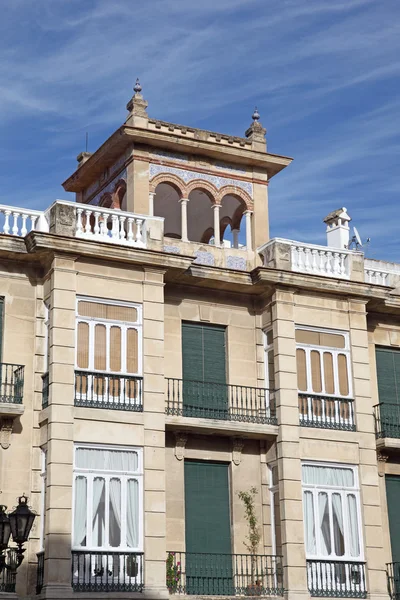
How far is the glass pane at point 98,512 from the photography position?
19.5 meters

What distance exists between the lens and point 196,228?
1083 inches

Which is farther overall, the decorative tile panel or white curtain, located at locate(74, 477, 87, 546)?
the decorative tile panel

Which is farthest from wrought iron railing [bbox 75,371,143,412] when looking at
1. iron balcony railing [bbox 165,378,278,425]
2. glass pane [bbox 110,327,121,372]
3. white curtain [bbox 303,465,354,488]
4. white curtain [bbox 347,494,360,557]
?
white curtain [bbox 347,494,360,557]

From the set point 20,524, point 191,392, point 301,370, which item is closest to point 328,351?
point 301,370

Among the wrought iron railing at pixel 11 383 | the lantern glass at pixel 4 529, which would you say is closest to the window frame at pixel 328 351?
the wrought iron railing at pixel 11 383

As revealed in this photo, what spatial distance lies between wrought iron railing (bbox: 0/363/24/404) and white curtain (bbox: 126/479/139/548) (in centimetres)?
285

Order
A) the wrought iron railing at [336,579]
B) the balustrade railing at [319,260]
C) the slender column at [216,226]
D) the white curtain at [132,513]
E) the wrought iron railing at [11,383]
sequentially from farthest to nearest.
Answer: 1. the slender column at [216,226]
2. the balustrade railing at [319,260]
3. the wrought iron railing at [336,579]
4. the wrought iron railing at [11,383]
5. the white curtain at [132,513]

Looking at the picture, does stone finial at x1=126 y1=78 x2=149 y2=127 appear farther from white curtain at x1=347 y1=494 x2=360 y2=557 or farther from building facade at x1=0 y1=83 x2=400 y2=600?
white curtain at x1=347 y1=494 x2=360 y2=557

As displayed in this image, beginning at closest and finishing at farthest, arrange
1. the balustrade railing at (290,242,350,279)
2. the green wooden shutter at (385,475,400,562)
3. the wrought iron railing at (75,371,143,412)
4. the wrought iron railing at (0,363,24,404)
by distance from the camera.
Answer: the wrought iron railing at (0,363,24,404) → the wrought iron railing at (75,371,143,412) → the green wooden shutter at (385,475,400,562) → the balustrade railing at (290,242,350,279)

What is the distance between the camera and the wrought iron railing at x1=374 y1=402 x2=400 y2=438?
2355cm

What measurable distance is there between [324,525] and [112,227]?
26.2 ft

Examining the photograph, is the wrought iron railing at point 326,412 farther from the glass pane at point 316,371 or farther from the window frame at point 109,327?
the window frame at point 109,327

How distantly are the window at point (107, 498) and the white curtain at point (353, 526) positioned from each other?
5.04 m

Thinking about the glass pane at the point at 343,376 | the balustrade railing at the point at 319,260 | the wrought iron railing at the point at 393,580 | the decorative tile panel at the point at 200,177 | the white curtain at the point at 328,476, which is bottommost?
the wrought iron railing at the point at 393,580
